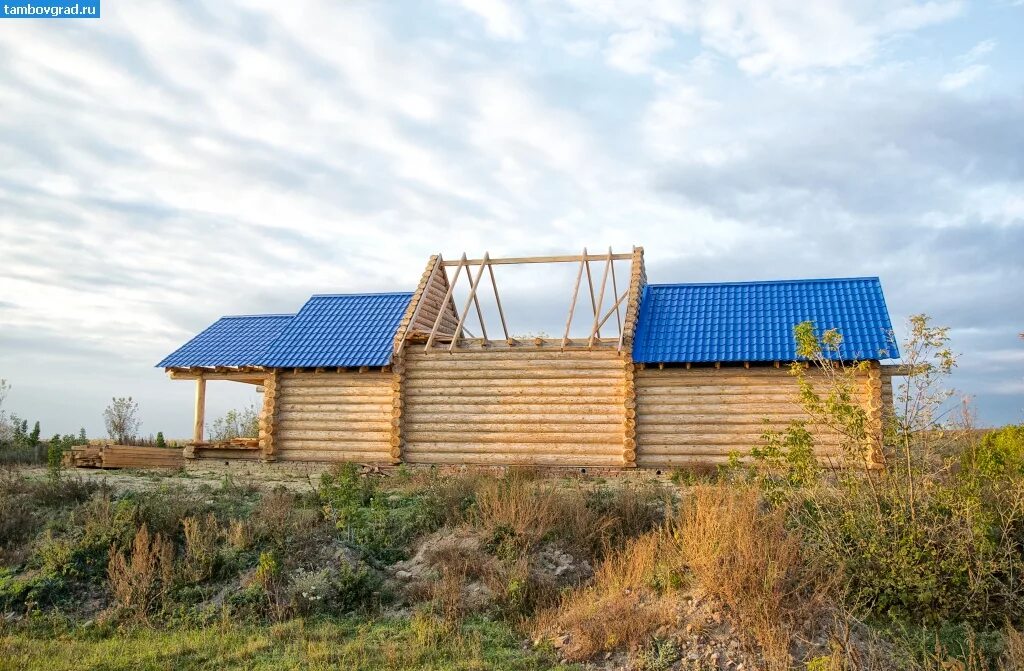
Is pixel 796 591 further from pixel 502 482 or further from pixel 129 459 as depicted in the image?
pixel 129 459

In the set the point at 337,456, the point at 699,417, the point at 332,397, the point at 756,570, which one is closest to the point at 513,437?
the point at 699,417

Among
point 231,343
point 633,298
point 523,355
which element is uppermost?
point 633,298

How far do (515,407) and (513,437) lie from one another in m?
0.80

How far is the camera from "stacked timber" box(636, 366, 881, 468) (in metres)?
21.1

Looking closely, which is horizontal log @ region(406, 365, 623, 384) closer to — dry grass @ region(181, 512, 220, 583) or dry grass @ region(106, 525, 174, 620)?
dry grass @ region(181, 512, 220, 583)

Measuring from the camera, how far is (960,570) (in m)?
9.75

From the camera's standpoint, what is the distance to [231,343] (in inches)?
1042

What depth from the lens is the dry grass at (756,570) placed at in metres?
9.04

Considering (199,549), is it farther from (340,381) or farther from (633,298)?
(633,298)

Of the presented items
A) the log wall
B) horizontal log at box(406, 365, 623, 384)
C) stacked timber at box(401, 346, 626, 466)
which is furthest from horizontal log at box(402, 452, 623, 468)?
horizontal log at box(406, 365, 623, 384)

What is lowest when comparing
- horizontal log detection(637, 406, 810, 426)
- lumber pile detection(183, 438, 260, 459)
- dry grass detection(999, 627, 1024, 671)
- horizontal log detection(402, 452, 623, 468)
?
dry grass detection(999, 627, 1024, 671)

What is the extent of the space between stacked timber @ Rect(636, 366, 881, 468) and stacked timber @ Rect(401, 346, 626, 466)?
77 cm

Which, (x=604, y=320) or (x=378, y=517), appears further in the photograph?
(x=604, y=320)

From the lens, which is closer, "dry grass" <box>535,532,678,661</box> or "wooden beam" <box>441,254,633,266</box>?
"dry grass" <box>535,532,678,661</box>
